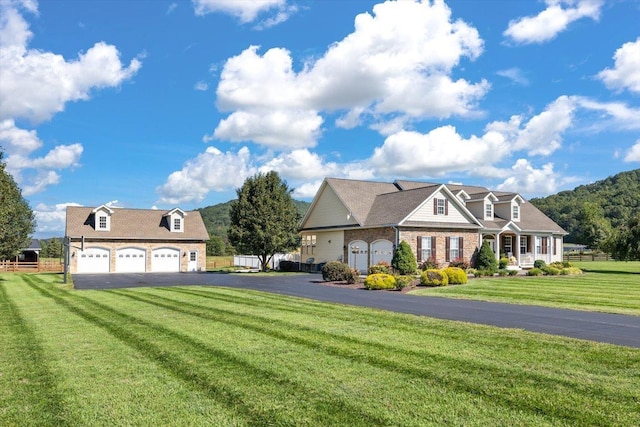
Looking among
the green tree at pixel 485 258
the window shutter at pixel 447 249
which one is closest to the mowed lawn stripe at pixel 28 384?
the window shutter at pixel 447 249

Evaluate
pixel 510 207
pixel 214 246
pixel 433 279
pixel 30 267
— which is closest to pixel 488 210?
pixel 510 207

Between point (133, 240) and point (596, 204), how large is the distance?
246 feet

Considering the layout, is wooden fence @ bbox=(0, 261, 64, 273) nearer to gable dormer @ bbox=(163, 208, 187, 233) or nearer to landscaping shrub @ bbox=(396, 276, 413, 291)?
gable dormer @ bbox=(163, 208, 187, 233)

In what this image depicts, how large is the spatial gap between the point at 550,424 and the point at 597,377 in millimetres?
2164

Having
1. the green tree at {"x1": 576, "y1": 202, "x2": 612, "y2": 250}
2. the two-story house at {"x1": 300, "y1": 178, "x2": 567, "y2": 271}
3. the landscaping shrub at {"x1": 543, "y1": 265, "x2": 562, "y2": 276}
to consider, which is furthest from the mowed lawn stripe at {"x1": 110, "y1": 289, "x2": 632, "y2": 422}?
the green tree at {"x1": 576, "y1": 202, "x2": 612, "y2": 250}

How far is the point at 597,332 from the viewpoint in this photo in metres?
10.2

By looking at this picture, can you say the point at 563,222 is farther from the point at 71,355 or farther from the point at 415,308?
the point at 71,355

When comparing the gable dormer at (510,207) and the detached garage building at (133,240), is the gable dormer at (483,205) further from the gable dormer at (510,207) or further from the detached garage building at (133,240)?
Result: the detached garage building at (133,240)

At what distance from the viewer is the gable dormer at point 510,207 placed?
3788cm

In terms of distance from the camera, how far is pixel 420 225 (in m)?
31.2

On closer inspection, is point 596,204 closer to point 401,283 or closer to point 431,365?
point 401,283

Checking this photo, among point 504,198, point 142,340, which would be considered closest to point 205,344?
point 142,340

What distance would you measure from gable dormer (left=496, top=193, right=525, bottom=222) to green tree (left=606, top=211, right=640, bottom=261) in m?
6.78

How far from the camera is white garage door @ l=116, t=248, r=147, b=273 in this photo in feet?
130
